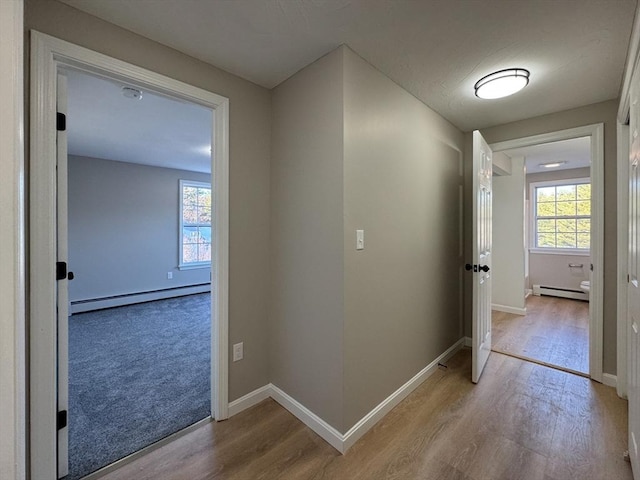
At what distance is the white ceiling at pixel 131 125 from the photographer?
242cm

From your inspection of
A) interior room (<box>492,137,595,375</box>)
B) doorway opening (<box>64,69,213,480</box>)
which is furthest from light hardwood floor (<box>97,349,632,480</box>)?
interior room (<box>492,137,595,375</box>)

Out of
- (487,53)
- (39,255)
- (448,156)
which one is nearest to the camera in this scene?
(39,255)

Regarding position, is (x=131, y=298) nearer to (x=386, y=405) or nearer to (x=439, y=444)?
(x=386, y=405)

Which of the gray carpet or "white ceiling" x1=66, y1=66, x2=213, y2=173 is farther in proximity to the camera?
"white ceiling" x1=66, y1=66, x2=213, y2=173

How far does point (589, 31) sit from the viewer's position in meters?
1.52

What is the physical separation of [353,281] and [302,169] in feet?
2.68

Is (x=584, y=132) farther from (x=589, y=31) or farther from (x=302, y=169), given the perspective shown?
(x=302, y=169)

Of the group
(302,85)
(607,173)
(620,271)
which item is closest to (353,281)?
(302,85)

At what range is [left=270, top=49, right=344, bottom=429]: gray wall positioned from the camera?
1.70 meters

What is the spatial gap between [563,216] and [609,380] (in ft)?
12.8

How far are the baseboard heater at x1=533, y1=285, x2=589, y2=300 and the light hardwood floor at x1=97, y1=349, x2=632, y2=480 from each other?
3460mm

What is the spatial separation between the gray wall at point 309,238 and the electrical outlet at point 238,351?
236 millimetres

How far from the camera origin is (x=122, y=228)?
4863 mm

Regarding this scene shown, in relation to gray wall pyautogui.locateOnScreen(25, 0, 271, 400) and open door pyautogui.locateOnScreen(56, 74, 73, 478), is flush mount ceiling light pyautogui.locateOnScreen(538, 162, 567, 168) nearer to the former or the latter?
gray wall pyautogui.locateOnScreen(25, 0, 271, 400)
